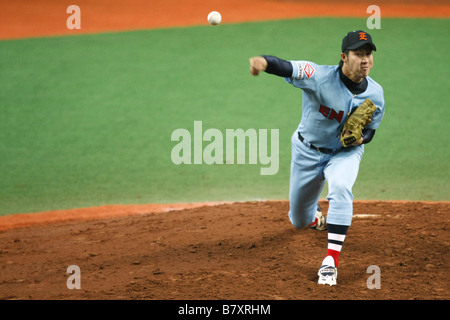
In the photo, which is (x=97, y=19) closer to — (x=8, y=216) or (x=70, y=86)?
(x=70, y=86)

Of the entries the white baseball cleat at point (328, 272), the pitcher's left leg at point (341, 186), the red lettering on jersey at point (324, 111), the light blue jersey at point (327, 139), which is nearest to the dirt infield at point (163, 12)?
the light blue jersey at point (327, 139)

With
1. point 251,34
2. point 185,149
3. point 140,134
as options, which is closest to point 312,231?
point 185,149

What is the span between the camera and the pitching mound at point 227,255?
4148mm

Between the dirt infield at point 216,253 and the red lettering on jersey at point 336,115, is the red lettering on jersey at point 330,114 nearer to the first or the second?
the red lettering on jersey at point 336,115

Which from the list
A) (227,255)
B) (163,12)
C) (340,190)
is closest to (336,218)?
(340,190)

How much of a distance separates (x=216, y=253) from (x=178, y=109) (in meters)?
5.15

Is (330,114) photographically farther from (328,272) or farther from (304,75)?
(328,272)

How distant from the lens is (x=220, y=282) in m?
4.27

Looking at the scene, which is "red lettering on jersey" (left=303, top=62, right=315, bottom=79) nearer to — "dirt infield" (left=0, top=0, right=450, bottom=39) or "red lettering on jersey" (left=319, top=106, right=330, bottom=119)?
"red lettering on jersey" (left=319, top=106, right=330, bottom=119)

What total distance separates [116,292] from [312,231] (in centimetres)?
196

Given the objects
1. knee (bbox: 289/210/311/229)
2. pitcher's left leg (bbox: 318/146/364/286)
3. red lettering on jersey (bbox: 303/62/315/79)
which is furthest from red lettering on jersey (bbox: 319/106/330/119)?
knee (bbox: 289/210/311/229)

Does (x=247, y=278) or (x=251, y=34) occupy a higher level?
(x=251, y=34)

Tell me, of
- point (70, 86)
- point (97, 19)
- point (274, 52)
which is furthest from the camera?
point (97, 19)

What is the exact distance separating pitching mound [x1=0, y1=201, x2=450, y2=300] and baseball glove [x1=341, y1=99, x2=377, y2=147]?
3.18ft
